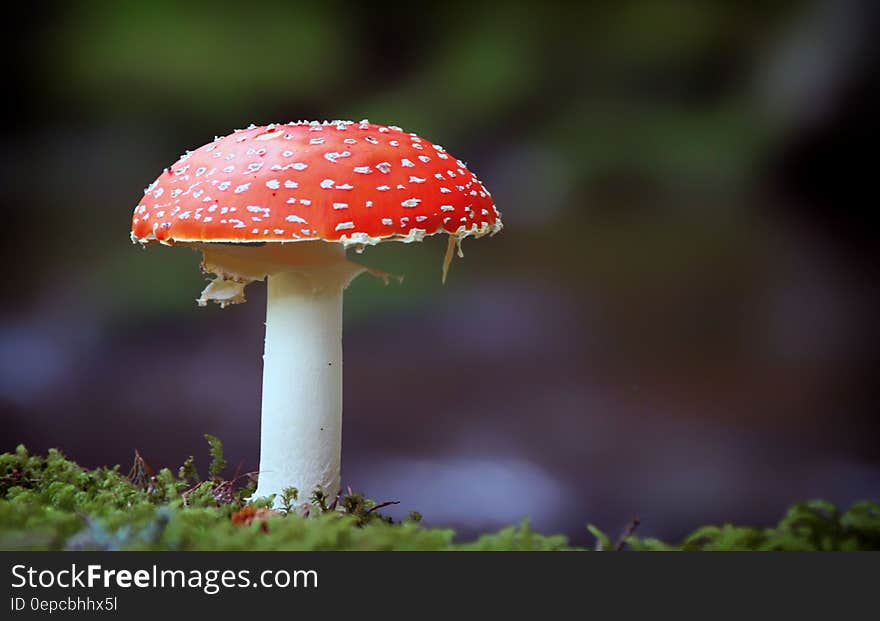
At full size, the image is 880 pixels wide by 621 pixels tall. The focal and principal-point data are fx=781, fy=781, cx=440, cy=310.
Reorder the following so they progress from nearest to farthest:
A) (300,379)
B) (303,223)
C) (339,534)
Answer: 1. (339,534)
2. (303,223)
3. (300,379)

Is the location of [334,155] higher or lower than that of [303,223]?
higher

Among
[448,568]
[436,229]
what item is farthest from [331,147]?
[448,568]

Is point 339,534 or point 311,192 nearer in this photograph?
point 339,534

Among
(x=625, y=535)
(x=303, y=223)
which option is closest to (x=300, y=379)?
(x=303, y=223)

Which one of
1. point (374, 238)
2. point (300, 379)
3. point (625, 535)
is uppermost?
point (374, 238)

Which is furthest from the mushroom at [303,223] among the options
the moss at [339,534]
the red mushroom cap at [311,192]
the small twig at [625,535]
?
the small twig at [625,535]

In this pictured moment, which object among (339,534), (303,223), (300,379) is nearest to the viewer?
(339,534)

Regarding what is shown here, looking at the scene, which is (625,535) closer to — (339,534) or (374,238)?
(339,534)

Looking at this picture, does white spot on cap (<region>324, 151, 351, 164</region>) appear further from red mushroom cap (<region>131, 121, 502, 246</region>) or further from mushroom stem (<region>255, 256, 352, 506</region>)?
mushroom stem (<region>255, 256, 352, 506</region>)
